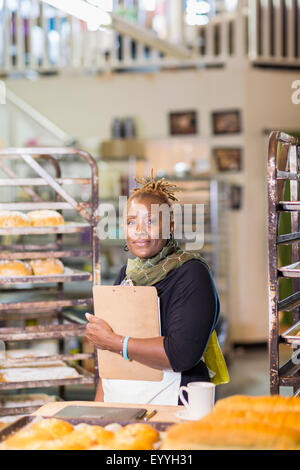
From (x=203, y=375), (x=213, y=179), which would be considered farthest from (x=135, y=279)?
(x=213, y=179)

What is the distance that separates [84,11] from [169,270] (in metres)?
1.90

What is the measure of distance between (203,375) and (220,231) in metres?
5.36

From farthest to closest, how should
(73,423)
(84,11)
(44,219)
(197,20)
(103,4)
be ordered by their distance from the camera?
(197,20) → (103,4) → (84,11) → (44,219) → (73,423)

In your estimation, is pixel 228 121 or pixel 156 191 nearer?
pixel 156 191

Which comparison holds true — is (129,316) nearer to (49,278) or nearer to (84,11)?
(49,278)

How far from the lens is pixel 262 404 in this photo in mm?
1615

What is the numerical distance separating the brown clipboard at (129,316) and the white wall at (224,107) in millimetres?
5645

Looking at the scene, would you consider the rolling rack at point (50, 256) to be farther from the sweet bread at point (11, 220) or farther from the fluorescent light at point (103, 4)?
the fluorescent light at point (103, 4)

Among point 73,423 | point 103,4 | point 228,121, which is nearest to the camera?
point 73,423

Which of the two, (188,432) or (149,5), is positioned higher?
(149,5)

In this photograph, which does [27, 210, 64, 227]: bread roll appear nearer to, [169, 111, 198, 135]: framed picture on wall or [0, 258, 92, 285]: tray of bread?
[0, 258, 92, 285]: tray of bread

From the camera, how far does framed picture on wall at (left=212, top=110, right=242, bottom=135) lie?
802 centimetres

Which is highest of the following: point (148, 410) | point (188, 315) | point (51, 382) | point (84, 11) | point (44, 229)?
point (84, 11)

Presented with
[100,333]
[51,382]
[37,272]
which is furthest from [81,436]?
[37,272]
